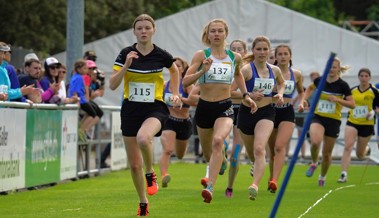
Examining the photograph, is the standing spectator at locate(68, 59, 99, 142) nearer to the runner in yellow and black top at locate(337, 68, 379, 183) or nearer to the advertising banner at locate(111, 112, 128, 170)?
the advertising banner at locate(111, 112, 128, 170)

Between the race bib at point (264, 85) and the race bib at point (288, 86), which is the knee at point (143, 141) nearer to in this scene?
the race bib at point (264, 85)

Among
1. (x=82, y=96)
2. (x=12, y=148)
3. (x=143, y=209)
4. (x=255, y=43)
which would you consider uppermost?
(x=255, y=43)

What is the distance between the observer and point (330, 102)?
763 inches

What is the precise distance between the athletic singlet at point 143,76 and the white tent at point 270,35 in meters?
20.4

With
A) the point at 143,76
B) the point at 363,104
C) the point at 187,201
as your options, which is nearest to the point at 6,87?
the point at 187,201

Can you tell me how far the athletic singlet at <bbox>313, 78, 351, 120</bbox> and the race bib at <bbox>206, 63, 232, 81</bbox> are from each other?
5421 mm

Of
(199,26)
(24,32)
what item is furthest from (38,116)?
(24,32)

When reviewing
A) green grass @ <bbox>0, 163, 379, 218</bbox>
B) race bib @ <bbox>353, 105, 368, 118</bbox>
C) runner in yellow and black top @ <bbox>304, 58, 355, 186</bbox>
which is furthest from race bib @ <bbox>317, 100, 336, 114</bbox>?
race bib @ <bbox>353, 105, 368, 118</bbox>

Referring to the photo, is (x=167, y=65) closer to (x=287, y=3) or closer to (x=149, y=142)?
(x=149, y=142)

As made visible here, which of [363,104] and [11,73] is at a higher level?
[11,73]

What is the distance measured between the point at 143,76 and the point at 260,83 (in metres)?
3.24

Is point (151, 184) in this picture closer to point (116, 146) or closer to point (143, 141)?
point (143, 141)

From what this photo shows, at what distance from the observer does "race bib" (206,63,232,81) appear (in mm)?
14164

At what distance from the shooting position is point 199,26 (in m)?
34.1
